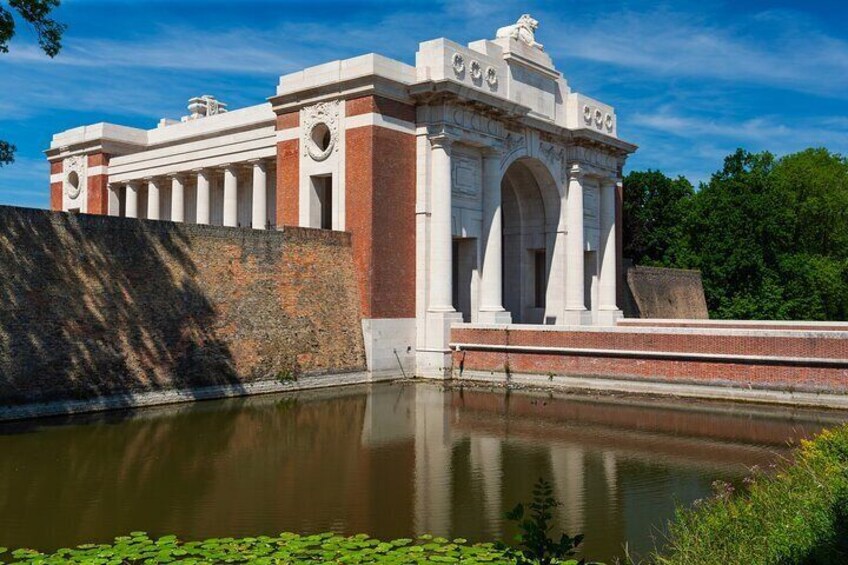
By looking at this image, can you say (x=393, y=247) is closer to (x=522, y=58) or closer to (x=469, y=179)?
(x=469, y=179)

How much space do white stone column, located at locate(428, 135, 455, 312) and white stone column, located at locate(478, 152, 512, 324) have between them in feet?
8.33

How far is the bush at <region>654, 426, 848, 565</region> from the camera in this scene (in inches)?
254

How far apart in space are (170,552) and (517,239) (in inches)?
1137

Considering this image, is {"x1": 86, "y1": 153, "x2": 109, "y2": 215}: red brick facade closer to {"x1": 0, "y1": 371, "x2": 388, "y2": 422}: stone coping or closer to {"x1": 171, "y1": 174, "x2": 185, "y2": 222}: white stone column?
{"x1": 171, "y1": 174, "x2": 185, "y2": 222}: white stone column

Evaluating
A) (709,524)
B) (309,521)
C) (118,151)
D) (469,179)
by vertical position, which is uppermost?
(118,151)

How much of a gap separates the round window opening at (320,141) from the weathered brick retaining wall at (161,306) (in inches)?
130

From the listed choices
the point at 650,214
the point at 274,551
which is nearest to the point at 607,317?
the point at 650,214

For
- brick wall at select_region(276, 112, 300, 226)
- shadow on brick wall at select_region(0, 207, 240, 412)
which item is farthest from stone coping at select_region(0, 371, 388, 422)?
brick wall at select_region(276, 112, 300, 226)

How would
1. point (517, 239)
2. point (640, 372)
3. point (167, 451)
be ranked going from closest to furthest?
point (167, 451) < point (640, 372) < point (517, 239)

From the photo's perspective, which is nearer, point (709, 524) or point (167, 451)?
point (709, 524)

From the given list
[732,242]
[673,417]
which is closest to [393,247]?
[673,417]

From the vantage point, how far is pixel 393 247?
88.4 ft

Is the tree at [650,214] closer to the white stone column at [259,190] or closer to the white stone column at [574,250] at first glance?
the white stone column at [574,250]

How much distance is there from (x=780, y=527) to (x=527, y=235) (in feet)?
95.6
